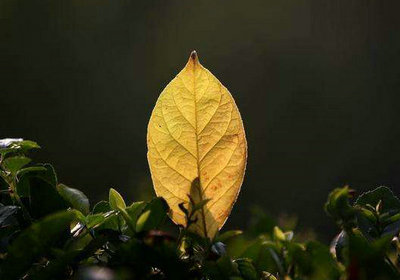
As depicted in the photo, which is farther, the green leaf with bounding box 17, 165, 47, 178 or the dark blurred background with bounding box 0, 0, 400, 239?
the dark blurred background with bounding box 0, 0, 400, 239

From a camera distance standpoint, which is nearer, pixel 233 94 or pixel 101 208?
pixel 101 208

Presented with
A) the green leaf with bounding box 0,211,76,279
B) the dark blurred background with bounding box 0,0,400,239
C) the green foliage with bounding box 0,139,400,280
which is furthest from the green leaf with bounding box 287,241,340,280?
the dark blurred background with bounding box 0,0,400,239

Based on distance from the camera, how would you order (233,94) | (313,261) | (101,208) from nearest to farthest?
1. (313,261)
2. (101,208)
3. (233,94)

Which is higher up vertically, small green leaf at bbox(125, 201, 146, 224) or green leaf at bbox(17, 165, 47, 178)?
green leaf at bbox(17, 165, 47, 178)

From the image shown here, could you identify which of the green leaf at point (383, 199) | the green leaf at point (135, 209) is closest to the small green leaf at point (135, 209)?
the green leaf at point (135, 209)

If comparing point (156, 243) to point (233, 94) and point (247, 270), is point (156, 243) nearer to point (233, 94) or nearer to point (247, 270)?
point (247, 270)

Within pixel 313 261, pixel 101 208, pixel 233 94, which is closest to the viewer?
pixel 313 261

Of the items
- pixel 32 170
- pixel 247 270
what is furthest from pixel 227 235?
pixel 32 170

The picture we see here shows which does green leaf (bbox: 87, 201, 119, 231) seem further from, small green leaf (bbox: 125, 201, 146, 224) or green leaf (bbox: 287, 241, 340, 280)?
green leaf (bbox: 287, 241, 340, 280)

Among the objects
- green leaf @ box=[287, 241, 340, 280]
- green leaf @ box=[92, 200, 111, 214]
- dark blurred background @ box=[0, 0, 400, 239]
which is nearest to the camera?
green leaf @ box=[287, 241, 340, 280]

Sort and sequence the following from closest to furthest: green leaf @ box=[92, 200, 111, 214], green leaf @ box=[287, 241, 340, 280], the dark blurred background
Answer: green leaf @ box=[287, 241, 340, 280] → green leaf @ box=[92, 200, 111, 214] → the dark blurred background
